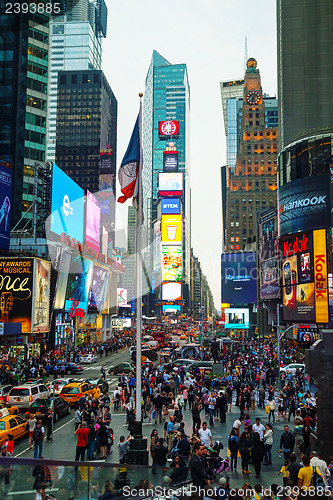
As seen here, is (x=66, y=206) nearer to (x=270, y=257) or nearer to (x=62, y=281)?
(x=62, y=281)

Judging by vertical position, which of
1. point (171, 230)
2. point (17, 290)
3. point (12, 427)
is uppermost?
point (171, 230)

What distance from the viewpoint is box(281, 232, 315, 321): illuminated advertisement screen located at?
193 ft

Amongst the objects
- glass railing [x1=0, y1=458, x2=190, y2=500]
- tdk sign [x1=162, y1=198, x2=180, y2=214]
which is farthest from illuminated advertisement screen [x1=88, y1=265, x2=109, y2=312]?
tdk sign [x1=162, y1=198, x2=180, y2=214]

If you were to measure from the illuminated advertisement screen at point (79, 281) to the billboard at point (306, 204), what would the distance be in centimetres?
2919

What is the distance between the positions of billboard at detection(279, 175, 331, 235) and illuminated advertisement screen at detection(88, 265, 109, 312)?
33.0 metres

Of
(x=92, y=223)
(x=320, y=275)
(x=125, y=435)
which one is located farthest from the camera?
(x=92, y=223)

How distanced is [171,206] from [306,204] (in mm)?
107586

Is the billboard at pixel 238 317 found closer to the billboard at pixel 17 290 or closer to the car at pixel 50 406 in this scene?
the billboard at pixel 17 290

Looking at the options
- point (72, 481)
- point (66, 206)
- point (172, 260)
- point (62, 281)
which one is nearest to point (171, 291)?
point (172, 260)

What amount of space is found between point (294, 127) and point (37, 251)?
63.0 metres

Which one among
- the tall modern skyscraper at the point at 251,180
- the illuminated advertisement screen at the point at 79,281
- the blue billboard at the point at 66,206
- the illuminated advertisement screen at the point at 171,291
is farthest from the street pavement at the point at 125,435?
the tall modern skyscraper at the point at 251,180

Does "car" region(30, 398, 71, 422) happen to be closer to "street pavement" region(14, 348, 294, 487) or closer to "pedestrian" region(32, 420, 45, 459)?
"street pavement" region(14, 348, 294, 487)

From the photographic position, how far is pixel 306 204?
6469 centimetres

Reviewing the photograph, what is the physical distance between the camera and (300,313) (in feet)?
201
